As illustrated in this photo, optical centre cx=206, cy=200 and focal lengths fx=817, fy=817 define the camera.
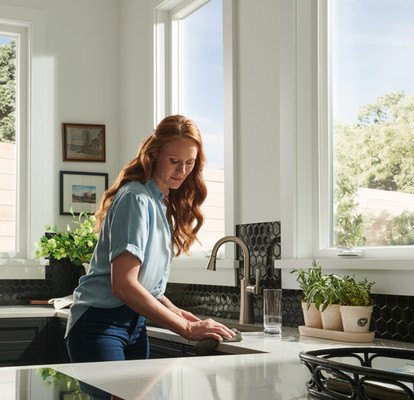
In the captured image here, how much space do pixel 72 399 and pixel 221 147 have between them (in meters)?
2.97

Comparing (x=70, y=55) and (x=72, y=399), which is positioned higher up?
(x=70, y=55)

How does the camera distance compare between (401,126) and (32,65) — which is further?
(32,65)

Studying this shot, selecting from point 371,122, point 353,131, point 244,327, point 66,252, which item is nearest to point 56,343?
Answer: point 66,252

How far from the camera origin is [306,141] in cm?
335

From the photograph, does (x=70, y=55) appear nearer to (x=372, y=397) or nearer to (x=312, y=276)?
(x=312, y=276)

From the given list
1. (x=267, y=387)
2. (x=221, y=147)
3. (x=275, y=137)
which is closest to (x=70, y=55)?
(x=221, y=147)

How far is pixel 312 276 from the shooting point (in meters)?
2.97

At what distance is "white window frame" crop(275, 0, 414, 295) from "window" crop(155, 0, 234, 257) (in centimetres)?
58

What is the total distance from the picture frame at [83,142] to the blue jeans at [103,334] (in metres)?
2.72

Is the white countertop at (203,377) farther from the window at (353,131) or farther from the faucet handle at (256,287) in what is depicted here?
the faucet handle at (256,287)

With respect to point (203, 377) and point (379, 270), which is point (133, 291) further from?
point (379, 270)

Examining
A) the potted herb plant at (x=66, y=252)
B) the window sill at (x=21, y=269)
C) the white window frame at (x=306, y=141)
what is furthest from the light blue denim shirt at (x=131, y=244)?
the window sill at (x=21, y=269)

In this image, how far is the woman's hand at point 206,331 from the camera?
2.54m

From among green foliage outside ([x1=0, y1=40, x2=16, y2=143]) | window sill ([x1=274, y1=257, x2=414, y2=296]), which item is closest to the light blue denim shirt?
window sill ([x1=274, y1=257, x2=414, y2=296])
